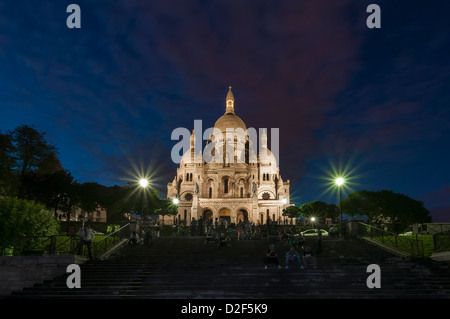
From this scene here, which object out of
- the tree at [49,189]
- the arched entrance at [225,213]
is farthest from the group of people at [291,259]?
the arched entrance at [225,213]

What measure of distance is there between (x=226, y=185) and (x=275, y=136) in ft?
63.3

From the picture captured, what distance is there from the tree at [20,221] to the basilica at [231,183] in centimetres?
3282

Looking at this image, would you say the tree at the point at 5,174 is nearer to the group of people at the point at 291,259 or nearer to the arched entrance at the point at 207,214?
the group of people at the point at 291,259

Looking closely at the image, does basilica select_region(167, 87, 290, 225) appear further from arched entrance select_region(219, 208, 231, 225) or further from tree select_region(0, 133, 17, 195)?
tree select_region(0, 133, 17, 195)

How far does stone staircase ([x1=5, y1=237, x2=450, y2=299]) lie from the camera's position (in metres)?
14.4

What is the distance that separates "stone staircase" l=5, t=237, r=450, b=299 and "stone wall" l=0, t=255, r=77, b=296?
2.41 ft

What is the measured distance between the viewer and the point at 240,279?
15.9m

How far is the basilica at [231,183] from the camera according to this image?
69562 millimetres

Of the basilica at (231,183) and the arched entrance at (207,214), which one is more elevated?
the basilica at (231,183)

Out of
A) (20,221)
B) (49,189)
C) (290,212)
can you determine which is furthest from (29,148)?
(290,212)

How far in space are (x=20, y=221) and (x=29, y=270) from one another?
6.49 metres

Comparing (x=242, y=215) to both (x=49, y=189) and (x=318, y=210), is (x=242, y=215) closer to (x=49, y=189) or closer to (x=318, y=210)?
(x=318, y=210)
